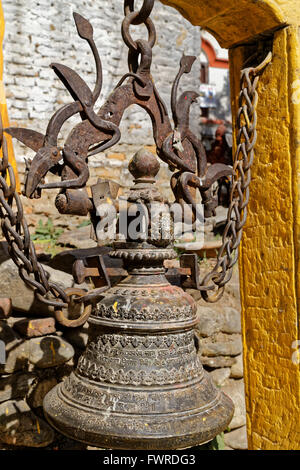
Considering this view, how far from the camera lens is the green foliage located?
404cm

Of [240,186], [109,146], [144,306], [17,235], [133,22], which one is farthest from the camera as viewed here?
→ [240,186]

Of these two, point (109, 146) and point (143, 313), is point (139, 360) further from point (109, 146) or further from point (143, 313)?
point (109, 146)

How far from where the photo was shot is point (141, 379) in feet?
4.52

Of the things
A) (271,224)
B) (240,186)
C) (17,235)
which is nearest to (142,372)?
Result: (17,235)

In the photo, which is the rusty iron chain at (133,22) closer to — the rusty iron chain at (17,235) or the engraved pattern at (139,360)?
the rusty iron chain at (17,235)

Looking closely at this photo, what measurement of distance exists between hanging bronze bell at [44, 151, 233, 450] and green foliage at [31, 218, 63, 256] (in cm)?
234

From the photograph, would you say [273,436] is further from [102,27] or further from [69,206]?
[102,27]

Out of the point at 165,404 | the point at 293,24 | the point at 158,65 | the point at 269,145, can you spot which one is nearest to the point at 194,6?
the point at 293,24

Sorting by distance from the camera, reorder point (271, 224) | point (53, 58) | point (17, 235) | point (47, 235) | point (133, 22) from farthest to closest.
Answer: point (53, 58), point (47, 235), point (271, 224), point (133, 22), point (17, 235)

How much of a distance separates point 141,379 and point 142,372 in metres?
0.02

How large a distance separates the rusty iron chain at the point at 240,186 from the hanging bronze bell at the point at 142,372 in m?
0.23

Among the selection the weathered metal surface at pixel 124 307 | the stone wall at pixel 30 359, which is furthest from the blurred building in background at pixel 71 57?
the weathered metal surface at pixel 124 307

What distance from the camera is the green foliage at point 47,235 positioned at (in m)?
4.04

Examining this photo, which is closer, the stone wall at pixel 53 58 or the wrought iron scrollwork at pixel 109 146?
the wrought iron scrollwork at pixel 109 146
